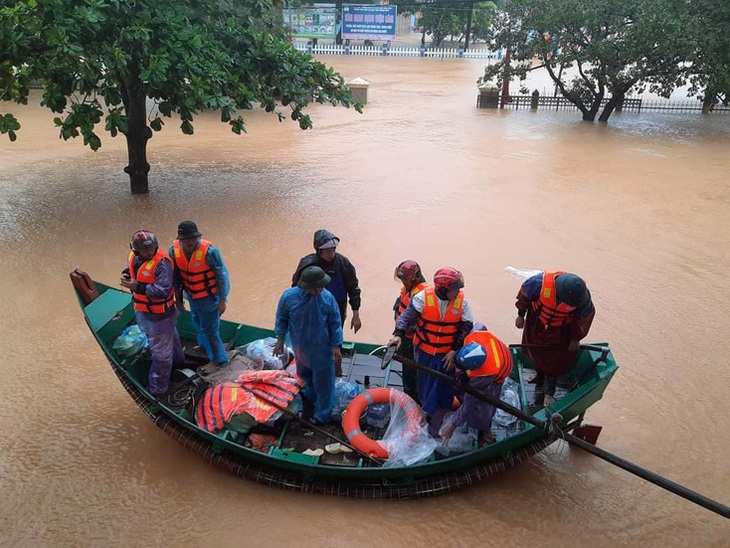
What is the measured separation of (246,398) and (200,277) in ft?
3.78

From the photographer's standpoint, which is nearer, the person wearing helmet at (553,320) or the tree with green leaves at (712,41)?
the person wearing helmet at (553,320)

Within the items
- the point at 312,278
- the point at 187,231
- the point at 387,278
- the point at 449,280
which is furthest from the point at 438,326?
the point at 387,278

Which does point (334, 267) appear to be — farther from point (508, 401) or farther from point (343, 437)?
point (508, 401)

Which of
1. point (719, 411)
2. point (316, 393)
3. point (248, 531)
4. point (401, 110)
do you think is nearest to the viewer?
point (248, 531)

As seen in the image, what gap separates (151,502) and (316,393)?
1545mm

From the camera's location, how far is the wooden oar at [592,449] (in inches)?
141

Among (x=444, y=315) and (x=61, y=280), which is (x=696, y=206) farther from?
(x=61, y=280)

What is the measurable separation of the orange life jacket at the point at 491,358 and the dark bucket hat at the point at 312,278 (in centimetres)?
116

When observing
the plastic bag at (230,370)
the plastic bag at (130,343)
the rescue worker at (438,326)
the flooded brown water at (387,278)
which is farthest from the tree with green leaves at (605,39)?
the plastic bag at (130,343)

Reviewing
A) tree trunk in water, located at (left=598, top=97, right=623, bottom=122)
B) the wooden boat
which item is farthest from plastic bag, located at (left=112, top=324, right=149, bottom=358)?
tree trunk in water, located at (left=598, top=97, right=623, bottom=122)

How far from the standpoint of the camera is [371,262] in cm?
876

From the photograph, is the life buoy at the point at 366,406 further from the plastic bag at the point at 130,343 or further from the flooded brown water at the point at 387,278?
the plastic bag at the point at 130,343

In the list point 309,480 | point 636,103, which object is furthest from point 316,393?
point 636,103

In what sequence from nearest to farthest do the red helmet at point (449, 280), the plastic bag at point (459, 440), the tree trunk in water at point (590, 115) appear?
1. the red helmet at point (449, 280)
2. the plastic bag at point (459, 440)
3. the tree trunk in water at point (590, 115)
